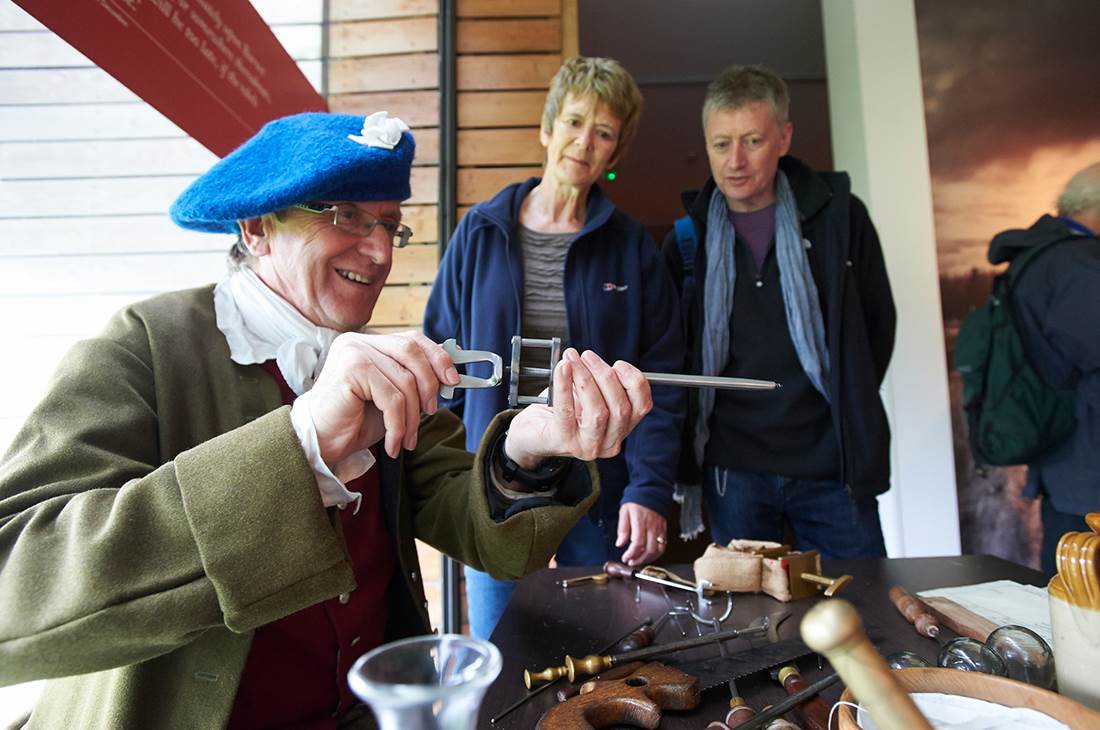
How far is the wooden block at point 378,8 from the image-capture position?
10.2ft

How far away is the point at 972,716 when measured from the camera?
0.65 m

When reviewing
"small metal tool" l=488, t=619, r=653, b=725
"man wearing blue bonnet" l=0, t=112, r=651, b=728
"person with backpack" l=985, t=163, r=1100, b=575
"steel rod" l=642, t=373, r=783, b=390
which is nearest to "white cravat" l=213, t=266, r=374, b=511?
"man wearing blue bonnet" l=0, t=112, r=651, b=728

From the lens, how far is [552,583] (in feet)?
4.97

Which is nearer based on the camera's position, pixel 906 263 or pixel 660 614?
pixel 660 614

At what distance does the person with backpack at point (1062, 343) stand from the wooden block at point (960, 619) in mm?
1384

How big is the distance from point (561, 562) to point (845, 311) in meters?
1.23

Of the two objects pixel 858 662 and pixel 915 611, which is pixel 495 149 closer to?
pixel 915 611

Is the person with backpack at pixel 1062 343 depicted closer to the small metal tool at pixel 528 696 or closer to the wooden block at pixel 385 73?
the small metal tool at pixel 528 696

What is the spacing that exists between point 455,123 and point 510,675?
2.86 metres

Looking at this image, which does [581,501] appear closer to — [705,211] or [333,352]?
[333,352]

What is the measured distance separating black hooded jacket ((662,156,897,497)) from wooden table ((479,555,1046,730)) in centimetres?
59

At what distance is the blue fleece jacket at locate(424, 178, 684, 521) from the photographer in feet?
6.95

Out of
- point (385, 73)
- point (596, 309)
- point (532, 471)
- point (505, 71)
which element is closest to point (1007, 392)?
point (596, 309)

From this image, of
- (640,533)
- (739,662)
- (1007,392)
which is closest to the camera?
(739,662)
